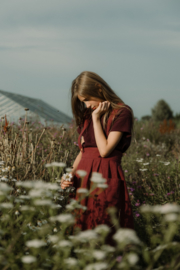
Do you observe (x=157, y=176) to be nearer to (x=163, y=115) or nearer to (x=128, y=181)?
(x=128, y=181)

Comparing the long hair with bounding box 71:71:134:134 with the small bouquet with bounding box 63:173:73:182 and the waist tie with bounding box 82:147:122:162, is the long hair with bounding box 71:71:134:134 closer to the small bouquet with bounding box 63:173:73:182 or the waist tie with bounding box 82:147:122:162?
the waist tie with bounding box 82:147:122:162

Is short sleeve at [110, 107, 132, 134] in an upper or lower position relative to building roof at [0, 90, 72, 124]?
lower

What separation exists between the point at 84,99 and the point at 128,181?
2424 mm

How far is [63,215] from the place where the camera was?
1.42 metres

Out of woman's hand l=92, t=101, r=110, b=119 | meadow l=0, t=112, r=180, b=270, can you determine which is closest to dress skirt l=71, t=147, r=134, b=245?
meadow l=0, t=112, r=180, b=270

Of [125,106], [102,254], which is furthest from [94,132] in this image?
[102,254]

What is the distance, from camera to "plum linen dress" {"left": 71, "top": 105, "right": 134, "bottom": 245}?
2.00 m

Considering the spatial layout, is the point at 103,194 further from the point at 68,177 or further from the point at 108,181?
the point at 68,177

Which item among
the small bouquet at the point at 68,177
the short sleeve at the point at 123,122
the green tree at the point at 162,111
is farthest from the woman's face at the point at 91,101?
the green tree at the point at 162,111

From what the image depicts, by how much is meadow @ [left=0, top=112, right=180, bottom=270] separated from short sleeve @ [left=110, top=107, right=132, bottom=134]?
0.52m

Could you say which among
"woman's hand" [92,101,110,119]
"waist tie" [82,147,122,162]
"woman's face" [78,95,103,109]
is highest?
"woman's face" [78,95,103,109]

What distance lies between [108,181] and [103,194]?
0.34ft

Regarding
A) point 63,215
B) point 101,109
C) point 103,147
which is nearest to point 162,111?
point 101,109

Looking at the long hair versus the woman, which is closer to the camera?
the woman
